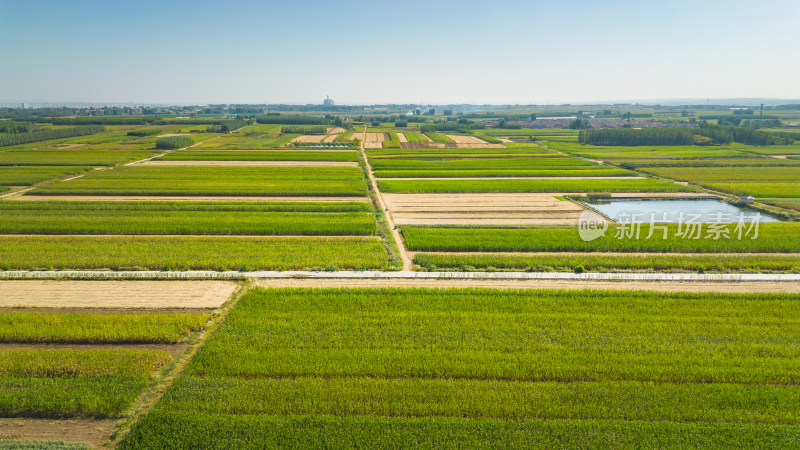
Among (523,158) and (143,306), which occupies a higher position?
(523,158)

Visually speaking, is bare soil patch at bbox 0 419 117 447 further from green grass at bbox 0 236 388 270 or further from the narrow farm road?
the narrow farm road

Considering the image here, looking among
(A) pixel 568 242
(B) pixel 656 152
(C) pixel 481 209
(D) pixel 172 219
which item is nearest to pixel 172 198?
(D) pixel 172 219

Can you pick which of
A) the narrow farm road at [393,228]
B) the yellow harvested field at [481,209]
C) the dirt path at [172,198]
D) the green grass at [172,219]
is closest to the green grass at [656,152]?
the yellow harvested field at [481,209]

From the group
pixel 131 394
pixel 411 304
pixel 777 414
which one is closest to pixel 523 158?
pixel 411 304

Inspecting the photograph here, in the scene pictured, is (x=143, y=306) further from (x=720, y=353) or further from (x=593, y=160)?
(x=593, y=160)

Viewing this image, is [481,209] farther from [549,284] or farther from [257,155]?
[257,155]

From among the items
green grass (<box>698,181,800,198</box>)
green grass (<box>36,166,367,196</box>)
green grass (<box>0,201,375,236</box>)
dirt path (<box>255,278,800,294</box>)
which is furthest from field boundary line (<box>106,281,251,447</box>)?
green grass (<box>698,181,800,198</box>)

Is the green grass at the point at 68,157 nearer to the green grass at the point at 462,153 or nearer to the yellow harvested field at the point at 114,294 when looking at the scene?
the green grass at the point at 462,153
